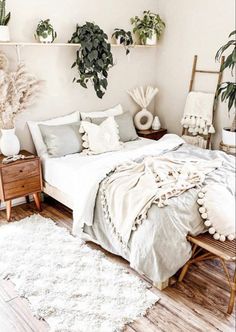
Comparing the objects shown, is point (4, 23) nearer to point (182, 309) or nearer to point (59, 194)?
point (59, 194)

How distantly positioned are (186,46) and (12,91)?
1.99 meters

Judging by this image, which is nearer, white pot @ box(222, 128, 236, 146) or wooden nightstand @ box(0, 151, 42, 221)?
white pot @ box(222, 128, 236, 146)

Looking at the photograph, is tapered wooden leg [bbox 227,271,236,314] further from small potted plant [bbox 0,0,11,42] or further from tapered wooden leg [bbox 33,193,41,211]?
small potted plant [bbox 0,0,11,42]

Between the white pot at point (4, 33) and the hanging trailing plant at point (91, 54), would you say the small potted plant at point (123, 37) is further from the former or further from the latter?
the white pot at point (4, 33)

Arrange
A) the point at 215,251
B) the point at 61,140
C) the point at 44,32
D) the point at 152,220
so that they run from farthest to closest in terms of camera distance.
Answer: the point at 61,140
the point at 44,32
the point at 152,220
the point at 215,251

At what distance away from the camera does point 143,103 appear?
376cm

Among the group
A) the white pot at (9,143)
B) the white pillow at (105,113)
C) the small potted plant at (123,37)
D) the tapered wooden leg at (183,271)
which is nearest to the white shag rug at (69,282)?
the tapered wooden leg at (183,271)

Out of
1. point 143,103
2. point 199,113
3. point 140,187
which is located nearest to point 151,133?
point 143,103

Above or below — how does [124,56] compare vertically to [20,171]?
above

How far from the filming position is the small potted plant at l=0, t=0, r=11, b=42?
2450 millimetres

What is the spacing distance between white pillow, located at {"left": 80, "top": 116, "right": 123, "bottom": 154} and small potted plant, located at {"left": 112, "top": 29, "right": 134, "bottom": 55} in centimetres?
96

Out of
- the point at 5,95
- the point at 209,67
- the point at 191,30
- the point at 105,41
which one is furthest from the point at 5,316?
the point at 191,30

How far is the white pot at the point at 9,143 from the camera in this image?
2627mm

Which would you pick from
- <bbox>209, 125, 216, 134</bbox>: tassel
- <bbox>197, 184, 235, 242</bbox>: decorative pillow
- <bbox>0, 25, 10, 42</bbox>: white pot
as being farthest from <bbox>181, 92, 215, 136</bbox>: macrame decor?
<bbox>197, 184, 235, 242</bbox>: decorative pillow
